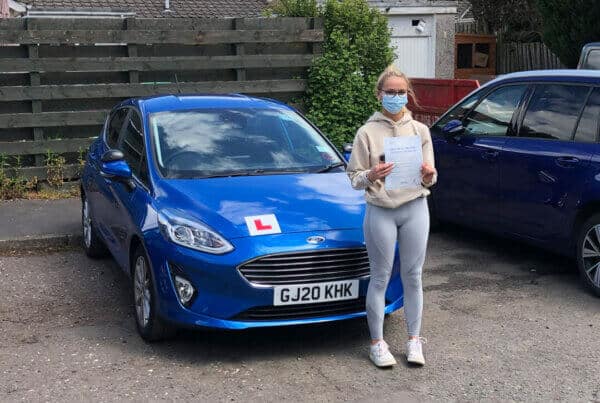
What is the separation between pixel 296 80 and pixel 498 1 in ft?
57.6

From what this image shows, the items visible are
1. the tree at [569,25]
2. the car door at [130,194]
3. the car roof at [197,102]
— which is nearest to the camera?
the car door at [130,194]

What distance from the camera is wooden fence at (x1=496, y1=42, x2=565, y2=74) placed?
25.6 metres

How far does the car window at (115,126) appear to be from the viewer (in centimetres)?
757

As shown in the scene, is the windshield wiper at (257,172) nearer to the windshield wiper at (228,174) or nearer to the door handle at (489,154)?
the windshield wiper at (228,174)

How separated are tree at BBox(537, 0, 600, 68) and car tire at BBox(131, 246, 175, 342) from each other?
15.2m

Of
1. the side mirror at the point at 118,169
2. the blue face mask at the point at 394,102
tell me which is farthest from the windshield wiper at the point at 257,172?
the blue face mask at the point at 394,102

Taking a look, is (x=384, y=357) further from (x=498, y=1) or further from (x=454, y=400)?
(x=498, y=1)

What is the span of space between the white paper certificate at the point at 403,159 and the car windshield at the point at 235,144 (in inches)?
58.3

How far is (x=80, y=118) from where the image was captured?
1081 cm

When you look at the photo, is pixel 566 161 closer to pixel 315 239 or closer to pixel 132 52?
pixel 315 239

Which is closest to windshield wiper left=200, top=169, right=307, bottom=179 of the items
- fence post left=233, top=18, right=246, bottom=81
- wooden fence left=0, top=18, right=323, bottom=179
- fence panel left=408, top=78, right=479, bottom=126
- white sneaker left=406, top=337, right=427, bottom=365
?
white sneaker left=406, top=337, right=427, bottom=365

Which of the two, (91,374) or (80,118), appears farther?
(80,118)

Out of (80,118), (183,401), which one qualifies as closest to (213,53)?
(80,118)

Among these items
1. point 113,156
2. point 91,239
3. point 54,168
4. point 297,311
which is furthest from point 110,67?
point 297,311
